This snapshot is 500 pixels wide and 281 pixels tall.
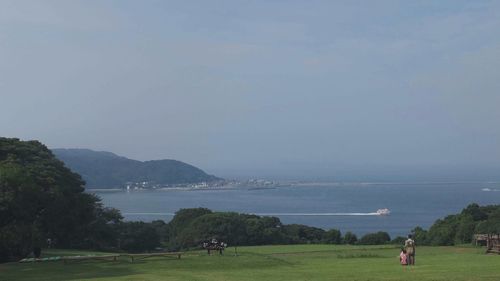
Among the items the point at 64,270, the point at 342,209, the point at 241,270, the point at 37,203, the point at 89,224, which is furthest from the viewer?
the point at 342,209

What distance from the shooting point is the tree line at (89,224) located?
97.9 feet

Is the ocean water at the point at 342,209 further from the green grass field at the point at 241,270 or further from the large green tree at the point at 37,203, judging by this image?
the green grass field at the point at 241,270

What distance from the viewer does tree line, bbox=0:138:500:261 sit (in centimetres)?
2984

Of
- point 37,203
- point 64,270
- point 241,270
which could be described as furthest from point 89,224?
point 241,270

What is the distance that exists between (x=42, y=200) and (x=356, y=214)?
299 feet

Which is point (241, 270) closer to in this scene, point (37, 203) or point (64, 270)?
point (64, 270)

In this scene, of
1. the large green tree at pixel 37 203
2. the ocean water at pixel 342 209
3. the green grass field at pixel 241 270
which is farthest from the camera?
the ocean water at pixel 342 209

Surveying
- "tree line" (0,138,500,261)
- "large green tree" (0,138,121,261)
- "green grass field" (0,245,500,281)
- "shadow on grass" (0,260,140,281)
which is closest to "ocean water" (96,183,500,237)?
"tree line" (0,138,500,261)

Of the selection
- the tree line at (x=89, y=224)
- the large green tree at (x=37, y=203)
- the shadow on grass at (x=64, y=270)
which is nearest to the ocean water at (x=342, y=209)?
the tree line at (x=89, y=224)

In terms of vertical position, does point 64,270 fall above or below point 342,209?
below

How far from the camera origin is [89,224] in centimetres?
4853

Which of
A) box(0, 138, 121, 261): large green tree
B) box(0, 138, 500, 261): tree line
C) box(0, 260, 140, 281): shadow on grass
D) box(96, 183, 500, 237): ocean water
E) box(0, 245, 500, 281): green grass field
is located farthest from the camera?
box(96, 183, 500, 237): ocean water

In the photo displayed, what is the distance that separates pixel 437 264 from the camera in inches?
867

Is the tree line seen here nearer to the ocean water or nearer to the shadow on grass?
the shadow on grass
